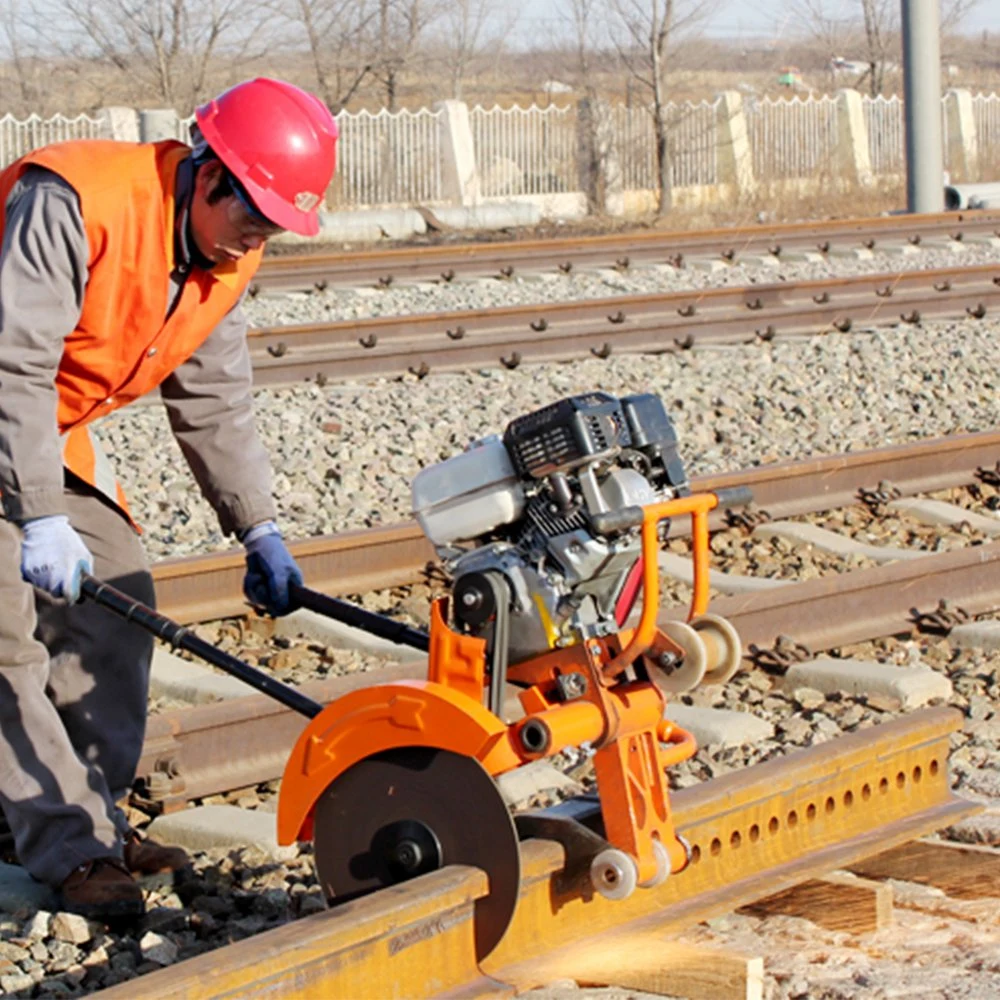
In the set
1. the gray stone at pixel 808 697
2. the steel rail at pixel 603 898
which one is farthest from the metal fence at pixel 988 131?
the steel rail at pixel 603 898

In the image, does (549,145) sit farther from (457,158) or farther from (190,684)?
(190,684)

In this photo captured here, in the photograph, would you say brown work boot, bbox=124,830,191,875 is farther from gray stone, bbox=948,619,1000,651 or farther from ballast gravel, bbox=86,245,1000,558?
gray stone, bbox=948,619,1000,651

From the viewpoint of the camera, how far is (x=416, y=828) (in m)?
3.53

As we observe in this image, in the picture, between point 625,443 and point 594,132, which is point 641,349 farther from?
point 594,132

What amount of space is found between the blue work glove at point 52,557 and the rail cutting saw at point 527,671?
0.58 meters

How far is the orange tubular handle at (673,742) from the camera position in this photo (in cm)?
367

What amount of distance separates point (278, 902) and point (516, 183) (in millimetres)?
25394

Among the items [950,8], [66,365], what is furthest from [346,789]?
[950,8]

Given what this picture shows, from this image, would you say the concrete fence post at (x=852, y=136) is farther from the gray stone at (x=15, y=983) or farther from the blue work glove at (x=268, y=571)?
the gray stone at (x=15, y=983)

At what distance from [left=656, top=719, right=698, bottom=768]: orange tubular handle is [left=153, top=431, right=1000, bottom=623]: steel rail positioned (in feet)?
8.87

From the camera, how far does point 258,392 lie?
10.0m

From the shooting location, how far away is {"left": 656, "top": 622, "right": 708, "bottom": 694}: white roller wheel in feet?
11.4

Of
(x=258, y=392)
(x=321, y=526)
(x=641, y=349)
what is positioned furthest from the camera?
(x=641, y=349)

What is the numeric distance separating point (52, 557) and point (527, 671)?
979 mm
